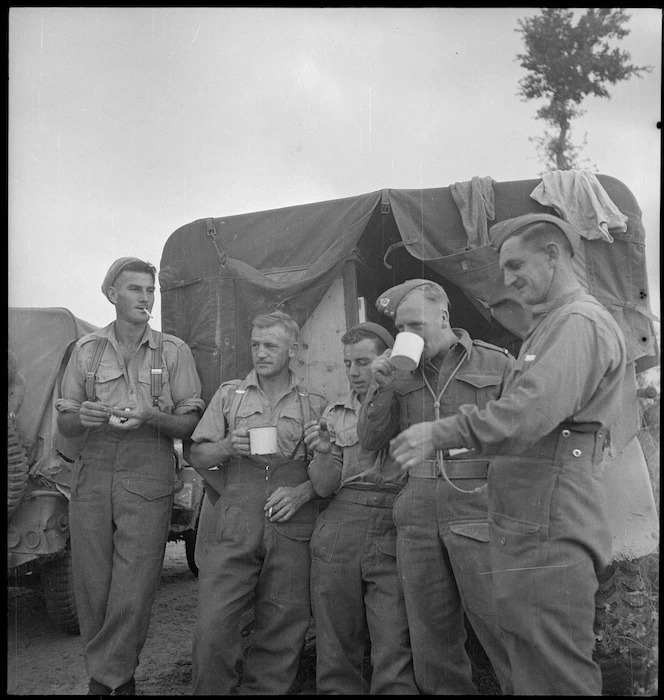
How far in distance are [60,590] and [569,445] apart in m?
3.92

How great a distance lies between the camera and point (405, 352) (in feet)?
10.00

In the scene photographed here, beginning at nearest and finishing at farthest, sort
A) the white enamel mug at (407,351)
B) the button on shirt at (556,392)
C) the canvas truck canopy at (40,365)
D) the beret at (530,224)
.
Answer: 1. the button on shirt at (556,392)
2. the beret at (530,224)
3. the white enamel mug at (407,351)
4. the canvas truck canopy at (40,365)

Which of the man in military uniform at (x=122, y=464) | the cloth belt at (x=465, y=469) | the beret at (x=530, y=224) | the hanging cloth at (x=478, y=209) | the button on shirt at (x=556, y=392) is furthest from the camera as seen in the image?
the hanging cloth at (x=478, y=209)

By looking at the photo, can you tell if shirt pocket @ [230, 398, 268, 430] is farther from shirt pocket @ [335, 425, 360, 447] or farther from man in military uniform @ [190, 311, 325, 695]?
shirt pocket @ [335, 425, 360, 447]

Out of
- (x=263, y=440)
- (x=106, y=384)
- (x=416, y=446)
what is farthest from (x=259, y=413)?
(x=416, y=446)

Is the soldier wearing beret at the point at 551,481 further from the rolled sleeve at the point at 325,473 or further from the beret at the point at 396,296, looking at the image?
the rolled sleeve at the point at 325,473

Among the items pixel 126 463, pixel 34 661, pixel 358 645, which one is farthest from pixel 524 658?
pixel 34 661

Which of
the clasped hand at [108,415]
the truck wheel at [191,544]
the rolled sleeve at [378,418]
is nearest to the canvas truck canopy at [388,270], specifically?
the clasped hand at [108,415]

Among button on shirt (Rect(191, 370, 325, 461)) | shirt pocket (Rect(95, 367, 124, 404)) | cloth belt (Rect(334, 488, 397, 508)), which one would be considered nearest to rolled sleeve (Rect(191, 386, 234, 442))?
button on shirt (Rect(191, 370, 325, 461))

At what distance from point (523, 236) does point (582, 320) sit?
1.50 ft

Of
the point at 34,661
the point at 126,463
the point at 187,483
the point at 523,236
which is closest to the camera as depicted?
the point at 523,236

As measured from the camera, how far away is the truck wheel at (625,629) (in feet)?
11.4

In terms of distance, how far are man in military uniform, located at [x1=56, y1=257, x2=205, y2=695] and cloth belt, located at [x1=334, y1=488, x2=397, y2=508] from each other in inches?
39.1

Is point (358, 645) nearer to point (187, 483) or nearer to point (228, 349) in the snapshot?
point (228, 349)
